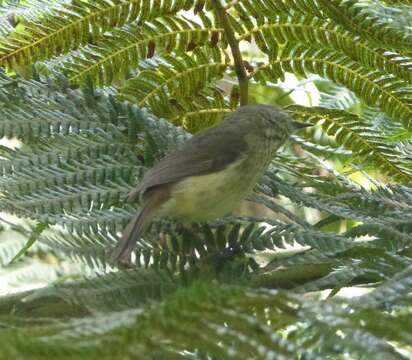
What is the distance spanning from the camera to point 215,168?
5.40ft

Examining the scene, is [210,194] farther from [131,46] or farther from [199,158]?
[131,46]

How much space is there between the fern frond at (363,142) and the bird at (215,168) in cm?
6

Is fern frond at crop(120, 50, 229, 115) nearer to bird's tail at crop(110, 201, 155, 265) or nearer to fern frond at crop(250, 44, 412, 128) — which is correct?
fern frond at crop(250, 44, 412, 128)

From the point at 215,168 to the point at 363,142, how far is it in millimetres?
307

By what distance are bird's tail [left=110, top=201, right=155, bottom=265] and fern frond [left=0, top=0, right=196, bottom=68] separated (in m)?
0.41

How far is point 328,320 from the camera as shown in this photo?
2.18 ft

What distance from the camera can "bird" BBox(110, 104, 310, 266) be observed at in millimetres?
1426

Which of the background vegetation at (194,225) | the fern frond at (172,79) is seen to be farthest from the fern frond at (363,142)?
the fern frond at (172,79)

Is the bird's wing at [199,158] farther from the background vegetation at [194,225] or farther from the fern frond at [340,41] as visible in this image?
the fern frond at [340,41]

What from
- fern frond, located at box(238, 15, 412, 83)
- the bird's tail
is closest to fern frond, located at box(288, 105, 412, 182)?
fern frond, located at box(238, 15, 412, 83)

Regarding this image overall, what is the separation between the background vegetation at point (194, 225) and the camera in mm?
654

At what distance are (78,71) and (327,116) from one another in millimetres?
520

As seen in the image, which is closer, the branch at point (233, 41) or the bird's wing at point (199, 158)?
the bird's wing at point (199, 158)

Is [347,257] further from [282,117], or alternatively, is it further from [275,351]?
[282,117]
